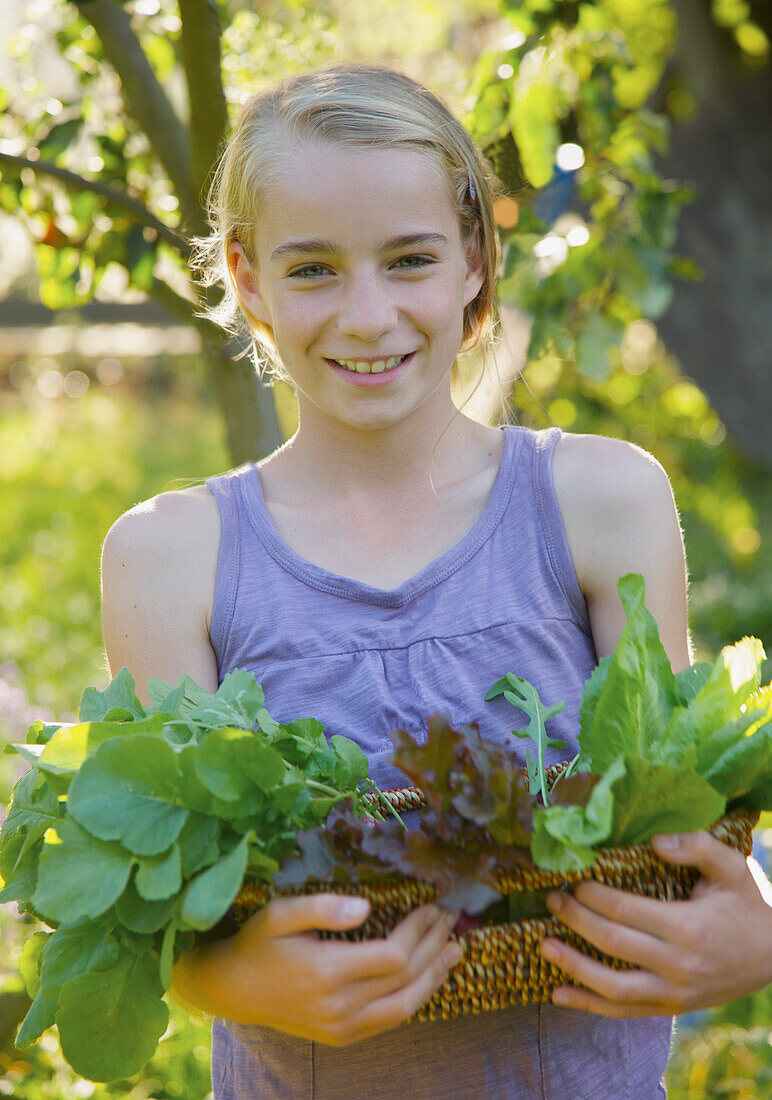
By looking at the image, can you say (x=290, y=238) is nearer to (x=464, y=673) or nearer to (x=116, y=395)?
(x=464, y=673)

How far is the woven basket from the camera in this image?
104 cm

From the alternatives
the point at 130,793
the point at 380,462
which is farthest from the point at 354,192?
the point at 130,793

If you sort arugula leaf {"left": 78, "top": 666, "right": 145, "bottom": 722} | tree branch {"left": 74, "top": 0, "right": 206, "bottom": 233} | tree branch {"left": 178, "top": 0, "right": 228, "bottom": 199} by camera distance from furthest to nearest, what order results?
tree branch {"left": 74, "top": 0, "right": 206, "bottom": 233}
tree branch {"left": 178, "top": 0, "right": 228, "bottom": 199}
arugula leaf {"left": 78, "top": 666, "right": 145, "bottom": 722}

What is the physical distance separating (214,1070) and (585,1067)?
1.71 feet

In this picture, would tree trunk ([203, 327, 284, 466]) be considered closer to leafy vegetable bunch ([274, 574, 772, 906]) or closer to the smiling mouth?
the smiling mouth

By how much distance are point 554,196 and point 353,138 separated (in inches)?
40.1

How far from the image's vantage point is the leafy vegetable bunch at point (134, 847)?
1.01m

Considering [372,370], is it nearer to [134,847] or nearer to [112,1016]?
[134,847]

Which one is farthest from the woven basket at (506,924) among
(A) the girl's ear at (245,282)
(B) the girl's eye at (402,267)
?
(A) the girl's ear at (245,282)

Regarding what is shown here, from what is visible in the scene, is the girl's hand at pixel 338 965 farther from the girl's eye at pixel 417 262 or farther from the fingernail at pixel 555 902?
the girl's eye at pixel 417 262

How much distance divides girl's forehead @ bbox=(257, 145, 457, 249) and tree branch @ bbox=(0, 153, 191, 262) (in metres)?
0.71

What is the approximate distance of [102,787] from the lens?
1.02 meters

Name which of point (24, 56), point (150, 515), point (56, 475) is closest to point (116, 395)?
point (56, 475)

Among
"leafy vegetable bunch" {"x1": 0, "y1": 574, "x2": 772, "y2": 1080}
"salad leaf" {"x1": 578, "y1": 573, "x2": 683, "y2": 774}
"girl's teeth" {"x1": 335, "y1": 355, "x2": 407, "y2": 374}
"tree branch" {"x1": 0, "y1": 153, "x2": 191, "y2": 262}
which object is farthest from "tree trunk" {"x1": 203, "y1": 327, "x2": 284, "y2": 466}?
"salad leaf" {"x1": 578, "y1": 573, "x2": 683, "y2": 774}
